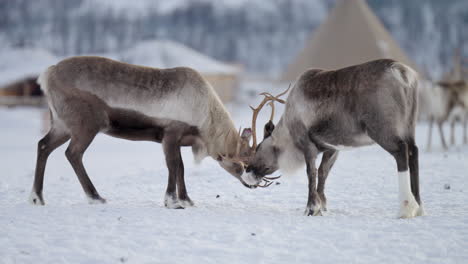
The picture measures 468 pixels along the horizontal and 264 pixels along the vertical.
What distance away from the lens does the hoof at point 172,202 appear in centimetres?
476

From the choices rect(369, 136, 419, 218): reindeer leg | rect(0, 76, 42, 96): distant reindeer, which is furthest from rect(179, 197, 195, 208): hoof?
rect(0, 76, 42, 96): distant reindeer

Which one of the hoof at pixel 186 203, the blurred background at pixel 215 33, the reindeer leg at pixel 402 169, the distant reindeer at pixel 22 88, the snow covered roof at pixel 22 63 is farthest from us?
the blurred background at pixel 215 33

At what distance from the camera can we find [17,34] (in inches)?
2176

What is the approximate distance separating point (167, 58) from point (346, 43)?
11391 mm

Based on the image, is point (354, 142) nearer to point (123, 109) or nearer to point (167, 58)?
point (123, 109)

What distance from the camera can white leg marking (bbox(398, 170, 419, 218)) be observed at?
4039 millimetres

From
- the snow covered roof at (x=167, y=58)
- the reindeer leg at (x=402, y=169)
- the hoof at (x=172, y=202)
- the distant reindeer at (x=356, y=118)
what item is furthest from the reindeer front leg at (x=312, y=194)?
the snow covered roof at (x=167, y=58)

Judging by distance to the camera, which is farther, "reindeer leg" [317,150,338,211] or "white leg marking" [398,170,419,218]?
"reindeer leg" [317,150,338,211]

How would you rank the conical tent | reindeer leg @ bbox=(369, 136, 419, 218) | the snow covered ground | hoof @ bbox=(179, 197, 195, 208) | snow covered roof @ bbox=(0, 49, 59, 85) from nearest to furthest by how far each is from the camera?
the snow covered ground < reindeer leg @ bbox=(369, 136, 419, 218) < hoof @ bbox=(179, 197, 195, 208) < the conical tent < snow covered roof @ bbox=(0, 49, 59, 85)

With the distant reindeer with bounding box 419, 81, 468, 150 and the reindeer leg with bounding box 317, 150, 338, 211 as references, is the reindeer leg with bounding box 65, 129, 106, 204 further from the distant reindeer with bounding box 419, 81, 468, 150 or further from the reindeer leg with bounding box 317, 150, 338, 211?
the distant reindeer with bounding box 419, 81, 468, 150

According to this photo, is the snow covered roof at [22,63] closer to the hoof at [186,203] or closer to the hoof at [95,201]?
the hoof at [95,201]

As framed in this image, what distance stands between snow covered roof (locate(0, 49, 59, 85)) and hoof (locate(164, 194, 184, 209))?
2331 cm

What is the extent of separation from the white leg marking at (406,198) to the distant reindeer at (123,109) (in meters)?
2.03

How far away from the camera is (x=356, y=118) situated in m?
4.15
